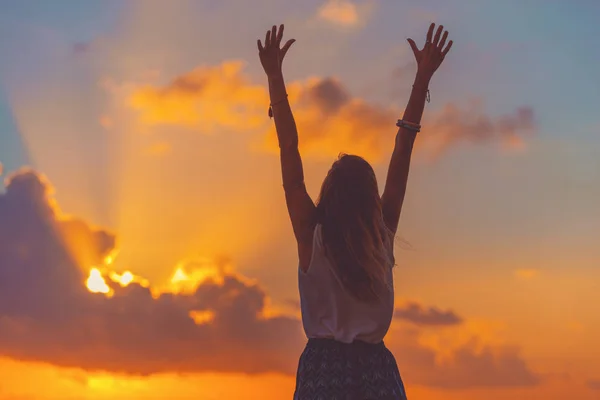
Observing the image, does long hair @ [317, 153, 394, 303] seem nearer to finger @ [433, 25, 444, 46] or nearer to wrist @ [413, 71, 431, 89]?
wrist @ [413, 71, 431, 89]

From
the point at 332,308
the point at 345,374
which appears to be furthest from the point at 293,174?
the point at 345,374

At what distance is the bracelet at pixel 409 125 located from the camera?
813cm

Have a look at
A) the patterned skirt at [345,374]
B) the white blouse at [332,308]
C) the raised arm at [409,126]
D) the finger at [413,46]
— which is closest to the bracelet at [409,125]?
the raised arm at [409,126]

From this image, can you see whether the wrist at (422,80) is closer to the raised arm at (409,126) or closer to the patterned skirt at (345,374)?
the raised arm at (409,126)

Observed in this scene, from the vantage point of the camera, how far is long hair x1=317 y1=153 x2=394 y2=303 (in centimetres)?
677

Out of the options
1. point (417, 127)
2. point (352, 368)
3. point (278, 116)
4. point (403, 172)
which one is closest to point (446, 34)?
point (417, 127)

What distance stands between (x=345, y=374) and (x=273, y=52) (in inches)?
122

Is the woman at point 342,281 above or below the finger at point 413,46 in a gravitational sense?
below

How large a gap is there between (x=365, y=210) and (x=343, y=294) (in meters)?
0.72

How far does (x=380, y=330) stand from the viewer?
6.93 metres

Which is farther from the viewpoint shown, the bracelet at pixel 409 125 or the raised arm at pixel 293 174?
the bracelet at pixel 409 125

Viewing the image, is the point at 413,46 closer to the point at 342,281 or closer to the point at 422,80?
the point at 422,80

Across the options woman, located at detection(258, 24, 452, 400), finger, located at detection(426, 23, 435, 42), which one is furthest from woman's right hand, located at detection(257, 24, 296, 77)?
finger, located at detection(426, 23, 435, 42)

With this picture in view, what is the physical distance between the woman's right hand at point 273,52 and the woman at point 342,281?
0.84 m
